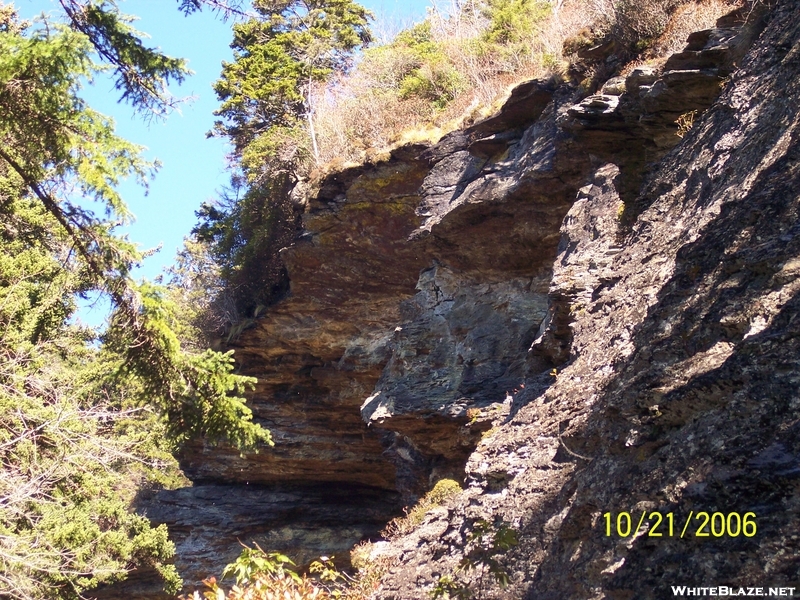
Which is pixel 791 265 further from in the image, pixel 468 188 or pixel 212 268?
pixel 212 268

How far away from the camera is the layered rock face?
12.5 ft

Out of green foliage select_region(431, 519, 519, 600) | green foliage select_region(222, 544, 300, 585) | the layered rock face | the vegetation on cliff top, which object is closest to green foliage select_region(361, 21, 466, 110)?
the vegetation on cliff top

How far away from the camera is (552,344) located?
9180 mm

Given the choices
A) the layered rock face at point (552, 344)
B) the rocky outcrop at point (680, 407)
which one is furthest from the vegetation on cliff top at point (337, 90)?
the rocky outcrop at point (680, 407)

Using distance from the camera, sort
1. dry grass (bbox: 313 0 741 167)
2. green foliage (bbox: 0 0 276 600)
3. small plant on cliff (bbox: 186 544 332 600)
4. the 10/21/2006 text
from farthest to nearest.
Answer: dry grass (bbox: 313 0 741 167) → green foliage (bbox: 0 0 276 600) → small plant on cliff (bbox: 186 544 332 600) → the 10/21/2006 text

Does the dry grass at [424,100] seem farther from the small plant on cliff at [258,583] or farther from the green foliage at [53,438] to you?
the small plant on cliff at [258,583]

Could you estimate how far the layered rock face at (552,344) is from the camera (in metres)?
3.80

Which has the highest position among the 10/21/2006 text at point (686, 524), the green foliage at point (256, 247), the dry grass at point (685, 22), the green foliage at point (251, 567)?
the green foliage at point (256, 247)

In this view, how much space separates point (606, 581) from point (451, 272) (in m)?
10.0

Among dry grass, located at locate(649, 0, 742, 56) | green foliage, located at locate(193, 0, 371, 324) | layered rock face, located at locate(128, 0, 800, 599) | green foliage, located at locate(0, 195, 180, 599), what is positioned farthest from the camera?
green foliage, located at locate(193, 0, 371, 324)

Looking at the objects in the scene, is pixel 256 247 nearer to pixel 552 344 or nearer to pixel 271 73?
pixel 271 73

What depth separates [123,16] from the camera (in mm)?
7930

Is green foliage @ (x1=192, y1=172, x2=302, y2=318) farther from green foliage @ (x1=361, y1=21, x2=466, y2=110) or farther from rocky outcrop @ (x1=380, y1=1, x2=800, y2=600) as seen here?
rocky outcrop @ (x1=380, y1=1, x2=800, y2=600)

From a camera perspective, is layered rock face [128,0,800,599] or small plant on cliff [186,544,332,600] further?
small plant on cliff [186,544,332,600]
